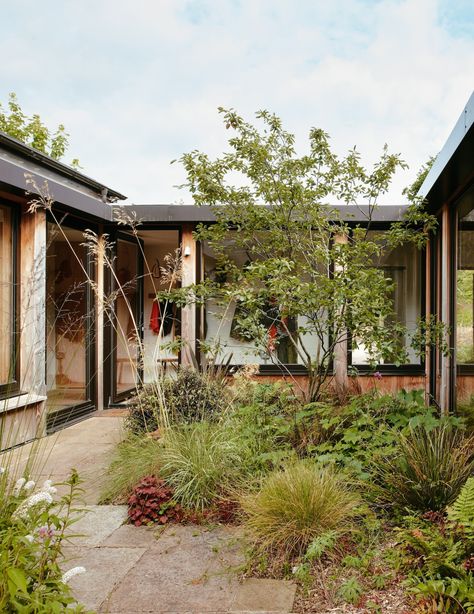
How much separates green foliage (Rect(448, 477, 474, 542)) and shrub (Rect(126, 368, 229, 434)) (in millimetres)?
2389

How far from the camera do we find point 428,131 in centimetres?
1315

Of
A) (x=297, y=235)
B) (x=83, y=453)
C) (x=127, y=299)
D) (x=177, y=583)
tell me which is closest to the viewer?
(x=177, y=583)

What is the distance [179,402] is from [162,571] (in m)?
2.18

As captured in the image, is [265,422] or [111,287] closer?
[265,422]

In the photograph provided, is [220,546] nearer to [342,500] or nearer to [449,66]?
[342,500]

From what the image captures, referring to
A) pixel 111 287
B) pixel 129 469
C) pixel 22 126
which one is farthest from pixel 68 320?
pixel 22 126

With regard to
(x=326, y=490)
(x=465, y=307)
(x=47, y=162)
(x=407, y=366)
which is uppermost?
(x=47, y=162)

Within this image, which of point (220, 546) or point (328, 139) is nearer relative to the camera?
point (220, 546)

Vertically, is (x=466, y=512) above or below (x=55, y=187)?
below

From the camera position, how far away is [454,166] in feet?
13.3

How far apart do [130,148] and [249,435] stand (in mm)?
16168

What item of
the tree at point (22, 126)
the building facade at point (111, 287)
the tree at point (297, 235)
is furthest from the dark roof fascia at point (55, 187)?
the tree at point (22, 126)

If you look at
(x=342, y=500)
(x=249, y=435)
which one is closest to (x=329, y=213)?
(x=249, y=435)

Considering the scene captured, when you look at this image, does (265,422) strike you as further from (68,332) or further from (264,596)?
(68,332)
